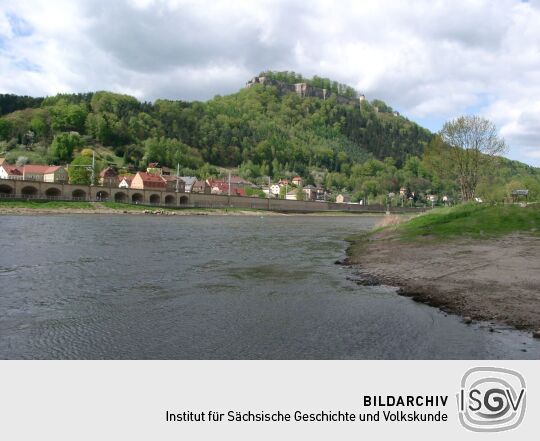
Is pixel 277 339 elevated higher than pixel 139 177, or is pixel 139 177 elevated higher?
pixel 139 177

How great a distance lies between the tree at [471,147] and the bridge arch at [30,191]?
7692cm

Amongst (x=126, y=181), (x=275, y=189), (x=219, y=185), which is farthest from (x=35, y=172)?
(x=275, y=189)

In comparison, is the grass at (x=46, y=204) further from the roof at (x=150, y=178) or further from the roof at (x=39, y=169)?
the roof at (x=39, y=169)

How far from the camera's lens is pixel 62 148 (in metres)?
154

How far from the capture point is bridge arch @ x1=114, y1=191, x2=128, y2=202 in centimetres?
10781

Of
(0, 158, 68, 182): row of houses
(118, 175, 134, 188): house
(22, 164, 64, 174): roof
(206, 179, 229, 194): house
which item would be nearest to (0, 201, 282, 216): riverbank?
(118, 175, 134, 188): house

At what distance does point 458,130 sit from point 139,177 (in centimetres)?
9916

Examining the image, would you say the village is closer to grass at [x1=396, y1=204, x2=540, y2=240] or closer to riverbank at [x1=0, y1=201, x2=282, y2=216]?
riverbank at [x1=0, y1=201, x2=282, y2=216]

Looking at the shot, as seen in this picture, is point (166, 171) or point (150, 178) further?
point (166, 171)

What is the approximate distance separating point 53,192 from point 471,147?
80.7 meters

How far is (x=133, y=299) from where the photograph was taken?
47.2 feet

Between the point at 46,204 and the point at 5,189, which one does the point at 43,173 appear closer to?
the point at 5,189
